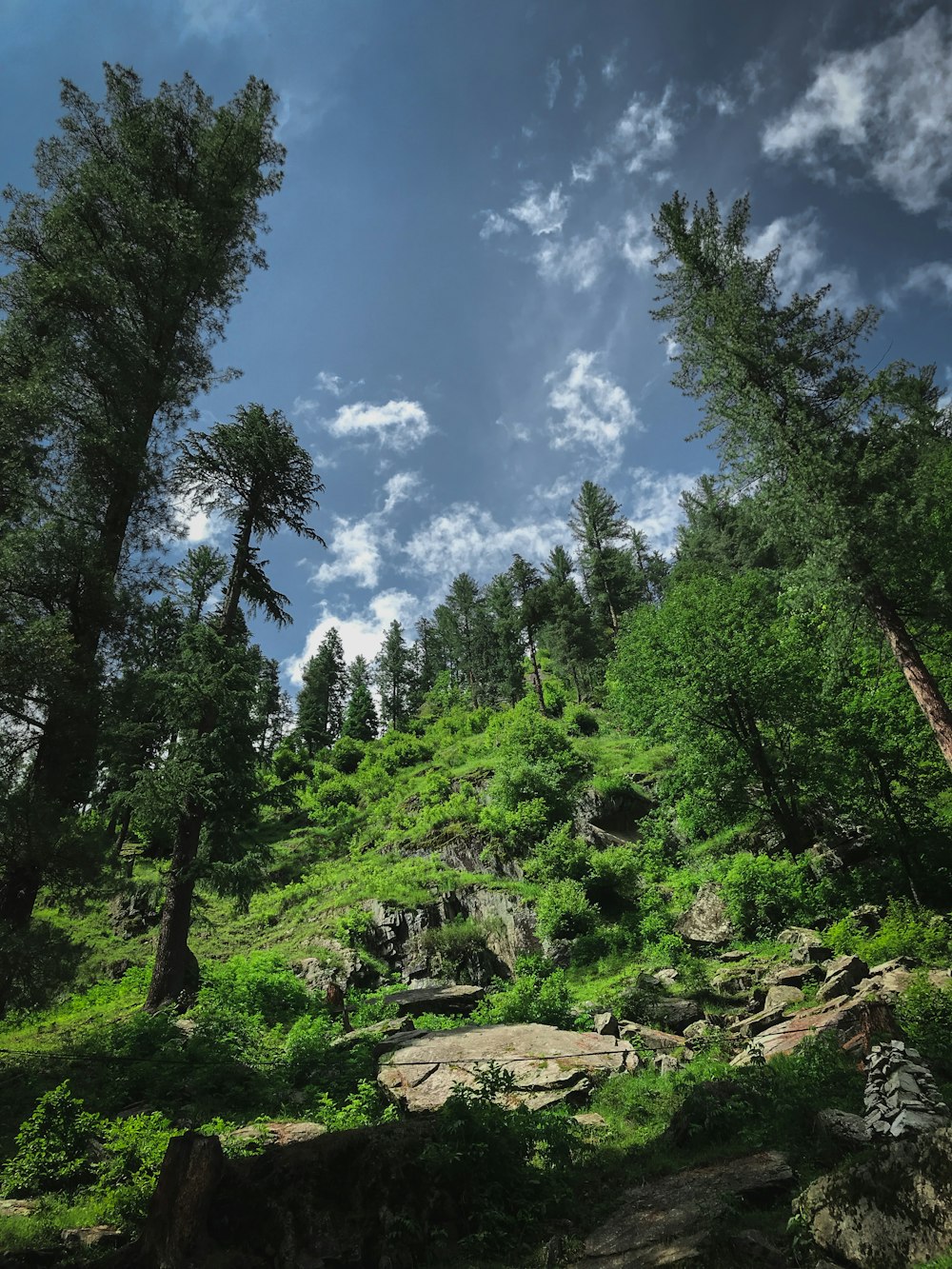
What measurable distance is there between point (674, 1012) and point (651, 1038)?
62.8 inches

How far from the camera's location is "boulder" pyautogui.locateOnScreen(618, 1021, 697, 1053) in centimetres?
1075

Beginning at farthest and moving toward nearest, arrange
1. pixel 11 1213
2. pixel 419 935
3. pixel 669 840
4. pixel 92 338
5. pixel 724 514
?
pixel 724 514 < pixel 669 840 < pixel 419 935 < pixel 92 338 < pixel 11 1213

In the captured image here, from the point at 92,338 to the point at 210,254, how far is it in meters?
4.24

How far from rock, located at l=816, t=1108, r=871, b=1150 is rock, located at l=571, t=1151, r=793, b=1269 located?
496mm

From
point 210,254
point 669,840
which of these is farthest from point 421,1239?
point 669,840

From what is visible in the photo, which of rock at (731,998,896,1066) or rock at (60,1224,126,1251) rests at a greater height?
rock at (731,998,896,1066)

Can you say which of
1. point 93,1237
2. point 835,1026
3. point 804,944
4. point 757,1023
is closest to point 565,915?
point 804,944

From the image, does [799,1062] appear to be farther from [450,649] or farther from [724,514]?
[450,649]

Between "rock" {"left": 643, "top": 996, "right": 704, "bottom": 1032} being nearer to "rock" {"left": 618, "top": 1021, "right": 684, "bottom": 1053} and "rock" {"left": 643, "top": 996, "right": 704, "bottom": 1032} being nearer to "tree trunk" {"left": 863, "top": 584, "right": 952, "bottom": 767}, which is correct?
"rock" {"left": 618, "top": 1021, "right": 684, "bottom": 1053}

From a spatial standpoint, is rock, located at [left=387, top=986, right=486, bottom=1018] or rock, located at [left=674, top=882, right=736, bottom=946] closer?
rock, located at [left=387, top=986, right=486, bottom=1018]

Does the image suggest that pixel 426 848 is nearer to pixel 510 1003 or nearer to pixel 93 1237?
pixel 510 1003

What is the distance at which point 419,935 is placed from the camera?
2016 centimetres

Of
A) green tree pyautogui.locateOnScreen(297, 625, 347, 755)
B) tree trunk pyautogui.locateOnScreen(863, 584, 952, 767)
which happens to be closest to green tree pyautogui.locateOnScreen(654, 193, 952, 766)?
tree trunk pyautogui.locateOnScreen(863, 584, 952, 767)

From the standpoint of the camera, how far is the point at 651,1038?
11.1 metres
